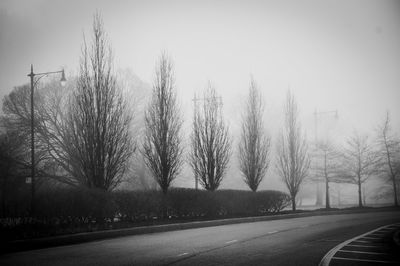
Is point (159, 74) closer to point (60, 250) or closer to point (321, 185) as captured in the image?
point (60, 250)

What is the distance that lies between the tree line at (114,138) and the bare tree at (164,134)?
0.18ft

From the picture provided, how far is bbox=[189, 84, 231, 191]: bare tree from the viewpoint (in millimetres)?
26594

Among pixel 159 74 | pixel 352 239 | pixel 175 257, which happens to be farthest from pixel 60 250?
pixel 159 74

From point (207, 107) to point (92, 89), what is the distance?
956 centimetres

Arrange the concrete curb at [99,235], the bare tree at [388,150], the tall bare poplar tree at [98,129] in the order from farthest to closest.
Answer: the bare tree at [388,150], the tall bare poplar tree at [98,129], the concrete curb at [99,235]

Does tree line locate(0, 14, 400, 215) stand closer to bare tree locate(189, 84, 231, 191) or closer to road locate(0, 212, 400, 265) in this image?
bare tree locate(189, 84, 231, 191)

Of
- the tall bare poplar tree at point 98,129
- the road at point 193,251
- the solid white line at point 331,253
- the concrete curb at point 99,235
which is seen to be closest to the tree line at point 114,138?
the tall bare poplar tree at point 98,129

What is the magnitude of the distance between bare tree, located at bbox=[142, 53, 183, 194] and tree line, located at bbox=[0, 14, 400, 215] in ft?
0.18

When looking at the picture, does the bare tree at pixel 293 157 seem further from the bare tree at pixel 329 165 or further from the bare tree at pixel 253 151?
the bare tree at pixel 329 165

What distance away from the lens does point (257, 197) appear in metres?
27.8

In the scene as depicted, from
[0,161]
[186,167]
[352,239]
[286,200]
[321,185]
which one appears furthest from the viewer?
[321,185]

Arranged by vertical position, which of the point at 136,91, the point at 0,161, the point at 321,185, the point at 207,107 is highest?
the point at 136,91

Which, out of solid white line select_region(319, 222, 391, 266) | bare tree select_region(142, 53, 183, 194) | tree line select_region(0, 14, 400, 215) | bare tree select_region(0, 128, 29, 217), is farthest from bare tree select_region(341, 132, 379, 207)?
bare tree select_region(0, 128, 29, 217)

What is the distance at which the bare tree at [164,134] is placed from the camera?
74.8 ft
